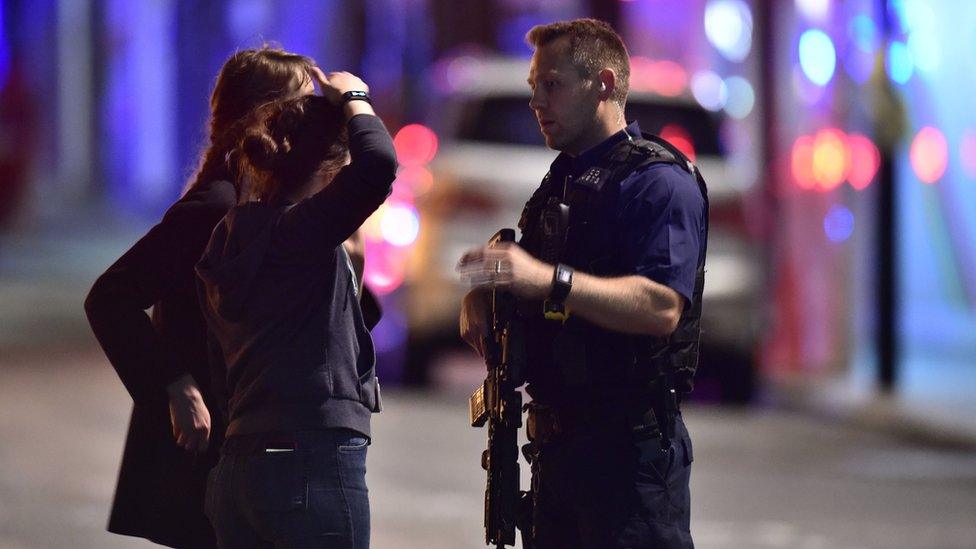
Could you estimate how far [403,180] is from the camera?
11625mm

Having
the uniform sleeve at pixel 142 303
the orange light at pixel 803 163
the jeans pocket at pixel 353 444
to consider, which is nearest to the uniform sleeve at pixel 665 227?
the jeans pocket at pixel 353 444

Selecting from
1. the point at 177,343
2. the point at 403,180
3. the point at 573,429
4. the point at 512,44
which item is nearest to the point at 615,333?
the point at 573,429

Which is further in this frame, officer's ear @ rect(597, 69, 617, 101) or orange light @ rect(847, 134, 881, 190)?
orange light @ rect(847, 134, 881, 190)

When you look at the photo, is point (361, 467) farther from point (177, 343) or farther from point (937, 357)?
point (937, 357)

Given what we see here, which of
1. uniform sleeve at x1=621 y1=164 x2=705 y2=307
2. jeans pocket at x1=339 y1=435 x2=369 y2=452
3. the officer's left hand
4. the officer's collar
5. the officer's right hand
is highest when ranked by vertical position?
the officer's collar

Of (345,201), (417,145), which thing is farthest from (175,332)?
(417,145)

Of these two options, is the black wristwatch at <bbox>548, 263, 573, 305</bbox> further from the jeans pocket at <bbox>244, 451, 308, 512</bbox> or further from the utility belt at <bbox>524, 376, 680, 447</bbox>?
the jeans pocket at <bbox>244, 451, 308, 512</bbox>

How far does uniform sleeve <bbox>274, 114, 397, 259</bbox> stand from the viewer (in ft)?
12.0

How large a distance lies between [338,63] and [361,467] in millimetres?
32290

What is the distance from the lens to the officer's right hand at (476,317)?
421 cm

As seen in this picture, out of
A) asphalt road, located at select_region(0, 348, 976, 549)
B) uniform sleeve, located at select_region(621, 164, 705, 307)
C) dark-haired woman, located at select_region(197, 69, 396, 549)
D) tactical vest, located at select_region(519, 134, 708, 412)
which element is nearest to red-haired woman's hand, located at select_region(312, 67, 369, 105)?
dark-haired woman, located at select_region(197, 69, 396, 549)

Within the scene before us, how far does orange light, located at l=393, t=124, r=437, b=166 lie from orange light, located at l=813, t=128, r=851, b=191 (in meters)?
5.00

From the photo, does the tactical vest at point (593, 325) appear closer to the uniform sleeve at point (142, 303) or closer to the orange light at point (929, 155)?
the uniform sleeve at point (142, 303)

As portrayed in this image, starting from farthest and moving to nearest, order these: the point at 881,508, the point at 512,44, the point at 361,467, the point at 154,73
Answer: the point at 154,73
the point at 512,44
the point at 881,508
the point at 361,467
